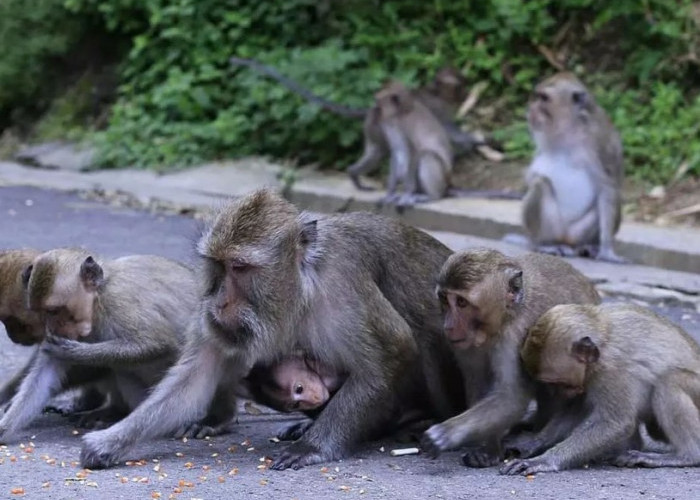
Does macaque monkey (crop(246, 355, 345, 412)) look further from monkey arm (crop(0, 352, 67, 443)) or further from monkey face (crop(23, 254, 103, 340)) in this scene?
monkey arm (crop(0, 352, 67, 443))

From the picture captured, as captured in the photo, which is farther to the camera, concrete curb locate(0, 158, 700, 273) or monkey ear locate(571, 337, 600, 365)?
concrete curb locate(0, 158, 700, 273)

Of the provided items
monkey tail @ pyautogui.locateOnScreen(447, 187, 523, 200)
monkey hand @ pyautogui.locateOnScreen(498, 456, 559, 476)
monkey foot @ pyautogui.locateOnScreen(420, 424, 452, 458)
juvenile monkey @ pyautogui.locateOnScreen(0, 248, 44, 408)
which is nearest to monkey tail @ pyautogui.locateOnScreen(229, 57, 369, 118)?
monkey tail @ pyautogui.locateOnScreen(447, 187, 523, 200)

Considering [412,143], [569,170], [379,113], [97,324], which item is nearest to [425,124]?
[412,143]

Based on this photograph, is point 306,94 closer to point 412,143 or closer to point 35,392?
point 412,143

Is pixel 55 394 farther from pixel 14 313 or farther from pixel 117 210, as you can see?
pixel 117 210

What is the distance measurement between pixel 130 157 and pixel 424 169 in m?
3.62

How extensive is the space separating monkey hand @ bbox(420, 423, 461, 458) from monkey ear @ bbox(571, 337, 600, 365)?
610 mm

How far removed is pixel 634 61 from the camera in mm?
15969

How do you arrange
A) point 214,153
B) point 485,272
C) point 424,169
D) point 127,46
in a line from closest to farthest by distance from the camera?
1. point 485,272
2. point 424,169
3. point 214,153
4. point 127,46

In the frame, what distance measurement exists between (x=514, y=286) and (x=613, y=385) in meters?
0.58

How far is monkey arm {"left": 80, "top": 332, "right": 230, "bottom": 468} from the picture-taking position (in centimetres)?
595

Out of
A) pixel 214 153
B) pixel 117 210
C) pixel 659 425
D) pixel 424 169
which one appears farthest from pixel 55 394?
pixel 214 153

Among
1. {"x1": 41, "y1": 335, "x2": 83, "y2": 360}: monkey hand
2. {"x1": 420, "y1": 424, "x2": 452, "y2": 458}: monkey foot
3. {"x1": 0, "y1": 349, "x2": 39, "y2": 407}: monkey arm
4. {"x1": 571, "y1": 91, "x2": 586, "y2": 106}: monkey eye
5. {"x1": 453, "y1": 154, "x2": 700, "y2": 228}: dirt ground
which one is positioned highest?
{"x1": 571, "y1": 91, "x2": 586, "y2": 106}: monkey eye

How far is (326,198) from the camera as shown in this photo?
14711 millimetres
